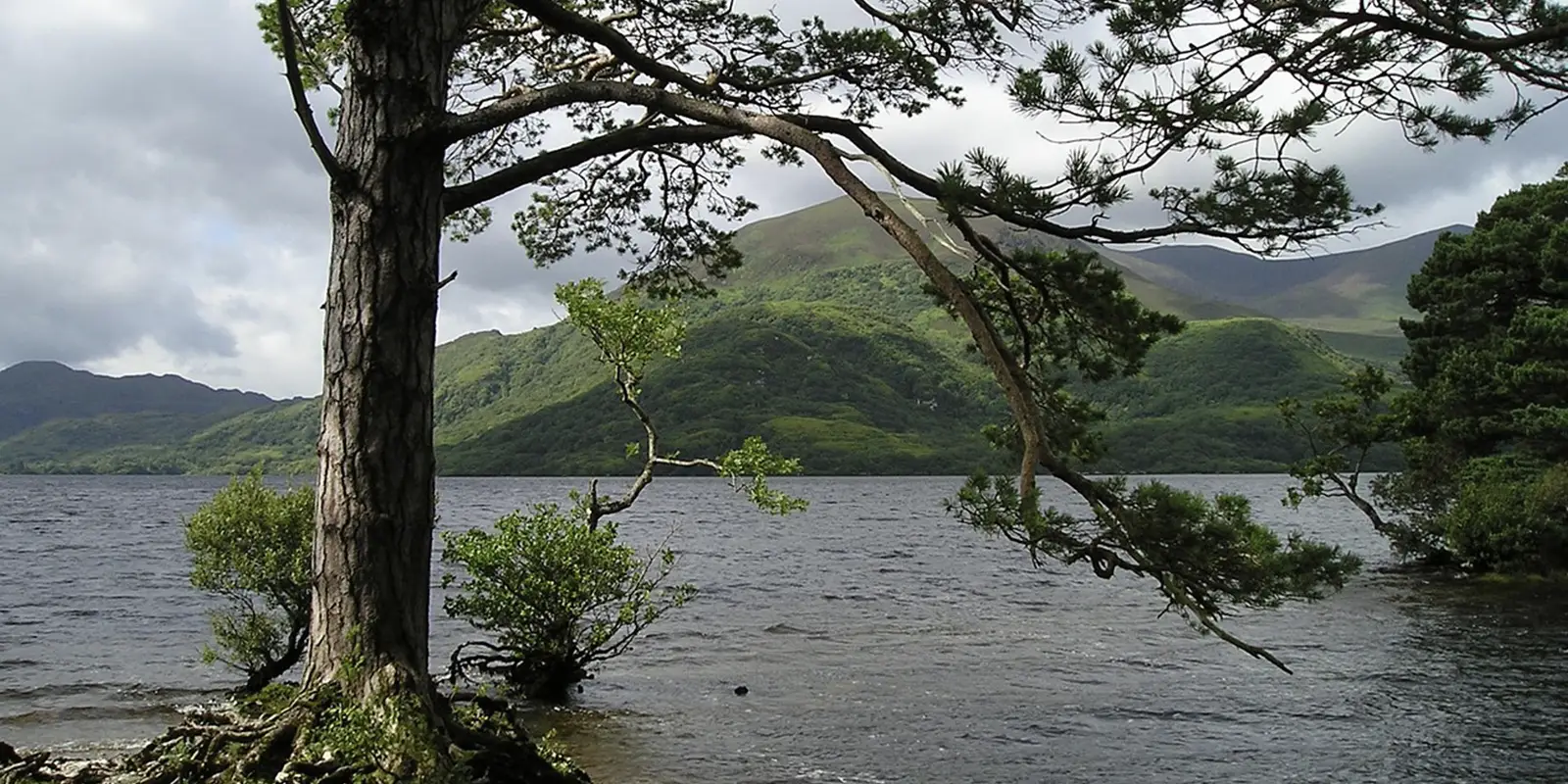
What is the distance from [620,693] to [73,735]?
27.9 ft

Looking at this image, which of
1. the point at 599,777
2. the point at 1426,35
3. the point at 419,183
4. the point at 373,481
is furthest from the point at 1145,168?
the point at 599,777

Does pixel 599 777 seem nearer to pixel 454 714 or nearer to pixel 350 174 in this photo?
pixel 454 714

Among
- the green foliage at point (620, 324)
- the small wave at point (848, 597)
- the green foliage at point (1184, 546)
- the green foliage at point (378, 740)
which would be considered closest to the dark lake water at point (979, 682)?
the small wave at point (848, 597)

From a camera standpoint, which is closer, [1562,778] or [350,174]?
[350,174]

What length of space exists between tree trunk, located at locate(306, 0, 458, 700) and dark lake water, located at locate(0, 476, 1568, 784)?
8.29 m

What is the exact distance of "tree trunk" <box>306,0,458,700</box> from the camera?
7.00 m

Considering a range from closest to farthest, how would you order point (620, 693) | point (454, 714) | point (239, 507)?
point (454, 714) → point (239, 507) → point (620, 693)

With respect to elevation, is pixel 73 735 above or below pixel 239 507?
below

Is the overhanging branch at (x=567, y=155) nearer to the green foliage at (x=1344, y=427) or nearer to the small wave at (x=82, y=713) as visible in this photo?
the small wave at (x=82, y=713)

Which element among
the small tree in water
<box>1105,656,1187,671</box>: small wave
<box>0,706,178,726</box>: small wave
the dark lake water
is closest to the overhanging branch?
the small tree in water

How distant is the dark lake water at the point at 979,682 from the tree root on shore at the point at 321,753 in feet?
22.7

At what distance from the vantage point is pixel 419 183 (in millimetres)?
7316

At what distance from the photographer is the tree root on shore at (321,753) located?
265 inches

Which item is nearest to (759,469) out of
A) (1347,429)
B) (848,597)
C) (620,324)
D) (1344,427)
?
(620,324)
